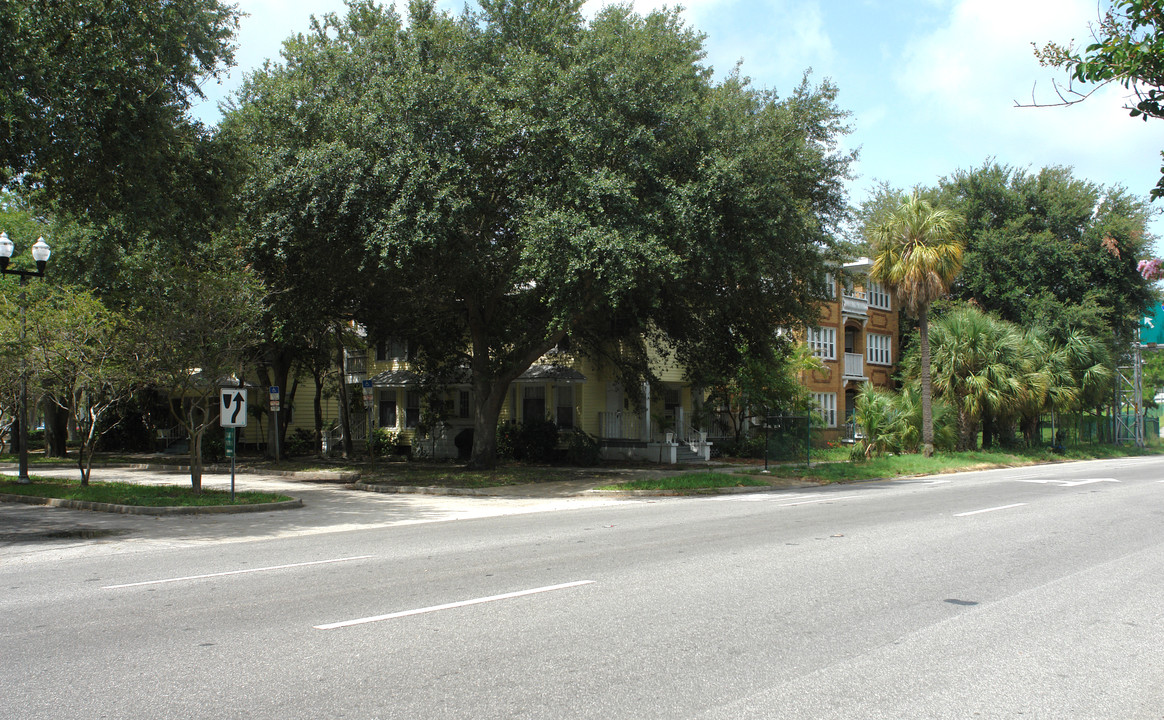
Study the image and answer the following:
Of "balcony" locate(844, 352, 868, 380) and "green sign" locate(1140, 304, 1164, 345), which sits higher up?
"green sign" locate(1140, 304, 1164, 345)

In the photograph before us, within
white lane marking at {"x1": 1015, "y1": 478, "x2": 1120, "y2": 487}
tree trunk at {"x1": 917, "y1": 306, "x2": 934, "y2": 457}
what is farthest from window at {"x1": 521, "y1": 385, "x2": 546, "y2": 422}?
white lane marking at {"x1": 1015, "y1": 478, "x2": 1120, "y2": 487}

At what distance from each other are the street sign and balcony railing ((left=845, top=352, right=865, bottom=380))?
3091cm

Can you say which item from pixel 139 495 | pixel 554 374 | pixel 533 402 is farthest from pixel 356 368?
pixel 139 495

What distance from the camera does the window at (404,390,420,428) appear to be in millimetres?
37688

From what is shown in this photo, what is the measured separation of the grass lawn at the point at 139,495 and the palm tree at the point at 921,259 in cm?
2208

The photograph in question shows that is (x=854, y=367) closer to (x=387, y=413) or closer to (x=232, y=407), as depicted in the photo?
(x=387, y=413)

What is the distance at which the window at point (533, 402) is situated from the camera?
110 ft

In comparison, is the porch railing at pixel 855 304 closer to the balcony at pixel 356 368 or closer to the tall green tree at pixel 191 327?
the balcony at pixel 356 368

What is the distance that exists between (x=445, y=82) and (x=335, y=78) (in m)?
3.15

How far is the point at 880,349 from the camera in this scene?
44.5 m

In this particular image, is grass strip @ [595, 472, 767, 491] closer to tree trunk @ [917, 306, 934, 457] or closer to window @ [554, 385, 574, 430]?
window @ [554, 385, 574, 430]

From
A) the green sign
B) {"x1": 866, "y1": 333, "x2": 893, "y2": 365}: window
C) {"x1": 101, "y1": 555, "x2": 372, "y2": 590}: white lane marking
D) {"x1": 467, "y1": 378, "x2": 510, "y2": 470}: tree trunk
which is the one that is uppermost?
the green sign

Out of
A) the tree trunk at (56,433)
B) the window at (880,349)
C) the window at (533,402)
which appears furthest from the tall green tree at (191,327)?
the window at (880,349)

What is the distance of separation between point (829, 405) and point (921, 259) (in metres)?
12.1
